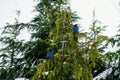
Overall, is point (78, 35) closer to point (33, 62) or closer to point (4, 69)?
point (33, 62)

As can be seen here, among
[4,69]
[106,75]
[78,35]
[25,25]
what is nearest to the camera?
[78,35]

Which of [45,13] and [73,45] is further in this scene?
[45,13]

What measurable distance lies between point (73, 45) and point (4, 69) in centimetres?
1112

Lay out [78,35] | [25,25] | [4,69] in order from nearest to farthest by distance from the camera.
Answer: [78,35] → [25,25] → [4,69]

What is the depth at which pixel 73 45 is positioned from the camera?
4.07 meters

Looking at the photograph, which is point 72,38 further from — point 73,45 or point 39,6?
point 39,6

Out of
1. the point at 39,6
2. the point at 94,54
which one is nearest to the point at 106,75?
the point at 94,54

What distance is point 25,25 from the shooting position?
13.5m

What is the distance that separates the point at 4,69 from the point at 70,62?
11062 millimetres

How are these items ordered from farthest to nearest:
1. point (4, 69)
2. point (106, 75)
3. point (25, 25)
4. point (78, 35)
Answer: point (4, 69)
point (25, 25)
point (106, 75)
point (78, 35)

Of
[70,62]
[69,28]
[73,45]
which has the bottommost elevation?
[70,62]

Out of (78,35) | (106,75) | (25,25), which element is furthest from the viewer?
(25,25)

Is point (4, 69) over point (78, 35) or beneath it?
beneath

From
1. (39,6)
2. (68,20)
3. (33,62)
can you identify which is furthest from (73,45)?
(39,6)
